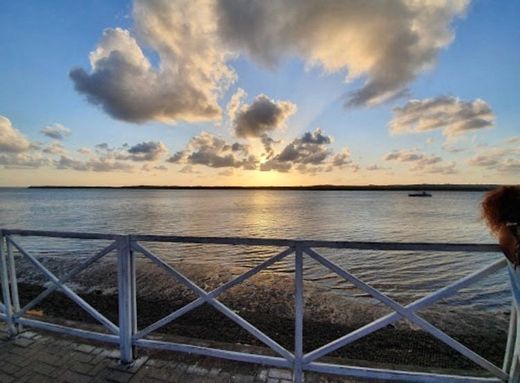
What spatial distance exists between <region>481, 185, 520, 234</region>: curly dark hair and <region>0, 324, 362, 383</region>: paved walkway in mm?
2131

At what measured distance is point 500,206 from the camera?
2.34 meters

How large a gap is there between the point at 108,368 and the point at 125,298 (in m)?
0.75

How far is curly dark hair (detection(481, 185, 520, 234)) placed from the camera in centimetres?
228

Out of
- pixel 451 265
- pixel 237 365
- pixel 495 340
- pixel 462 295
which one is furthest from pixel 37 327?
pixel 451 265

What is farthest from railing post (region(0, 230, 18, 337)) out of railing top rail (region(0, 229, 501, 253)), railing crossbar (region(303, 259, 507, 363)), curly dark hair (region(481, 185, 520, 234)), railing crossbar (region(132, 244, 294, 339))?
curly dark hair (region(481, 185, 520, 234))

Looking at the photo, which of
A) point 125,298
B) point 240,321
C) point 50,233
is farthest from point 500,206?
point 50,233

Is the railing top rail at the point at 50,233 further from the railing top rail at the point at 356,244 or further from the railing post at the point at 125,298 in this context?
the railing post at the point at 125,298

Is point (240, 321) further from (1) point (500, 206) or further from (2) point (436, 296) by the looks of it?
(1) point (500, 206)

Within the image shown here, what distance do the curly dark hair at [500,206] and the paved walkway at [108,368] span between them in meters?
2.13

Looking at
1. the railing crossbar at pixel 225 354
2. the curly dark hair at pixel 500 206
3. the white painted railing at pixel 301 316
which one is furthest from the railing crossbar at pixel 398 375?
the curly dark hair at pixel 500 206

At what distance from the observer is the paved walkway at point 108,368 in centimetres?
294

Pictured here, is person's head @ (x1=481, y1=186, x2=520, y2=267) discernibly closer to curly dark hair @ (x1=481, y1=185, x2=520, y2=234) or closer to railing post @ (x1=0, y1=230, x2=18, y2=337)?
curly dark hair @ (x1=481, y1=185, x2=520, y2=234)

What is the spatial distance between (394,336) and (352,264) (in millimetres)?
7520

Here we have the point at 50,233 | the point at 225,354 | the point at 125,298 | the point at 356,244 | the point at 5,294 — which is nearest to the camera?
the point at 356,244
